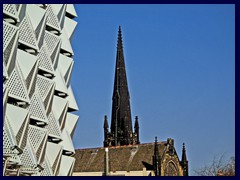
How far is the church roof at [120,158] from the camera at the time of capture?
52.2m

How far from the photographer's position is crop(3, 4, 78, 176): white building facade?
1991 cm

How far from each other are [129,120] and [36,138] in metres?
44.2

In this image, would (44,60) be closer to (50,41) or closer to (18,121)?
(50,41)

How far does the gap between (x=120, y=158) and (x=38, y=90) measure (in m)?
30.3

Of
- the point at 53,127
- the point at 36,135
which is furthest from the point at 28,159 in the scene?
the point at 53,127

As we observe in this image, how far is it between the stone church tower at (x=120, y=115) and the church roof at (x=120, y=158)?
7.62m

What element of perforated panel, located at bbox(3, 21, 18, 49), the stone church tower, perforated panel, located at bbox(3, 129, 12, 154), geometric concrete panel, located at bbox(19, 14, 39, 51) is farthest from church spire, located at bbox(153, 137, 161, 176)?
perforated panel, located at bbox(3, 21, 18, 49)

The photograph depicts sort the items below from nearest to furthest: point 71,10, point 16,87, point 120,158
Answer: point 16,87, point 71,10, point 120,158

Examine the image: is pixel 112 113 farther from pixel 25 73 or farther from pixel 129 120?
pixel 25 73

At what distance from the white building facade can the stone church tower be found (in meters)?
34.6

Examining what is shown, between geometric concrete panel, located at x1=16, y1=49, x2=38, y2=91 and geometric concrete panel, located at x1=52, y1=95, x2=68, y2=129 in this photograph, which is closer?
geometric concrete panel, located at x1=16, y1=49, x2=38, y2=91

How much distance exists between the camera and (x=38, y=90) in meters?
24.0

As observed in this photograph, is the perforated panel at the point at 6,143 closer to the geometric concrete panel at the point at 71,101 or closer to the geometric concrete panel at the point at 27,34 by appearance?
the geometric concrete panel at the point at 27,34

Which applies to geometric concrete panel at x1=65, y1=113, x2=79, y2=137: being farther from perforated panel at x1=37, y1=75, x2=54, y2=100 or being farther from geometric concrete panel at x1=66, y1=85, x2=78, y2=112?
perforated panel at x1=37, y1=75, x2=54, y2=100
